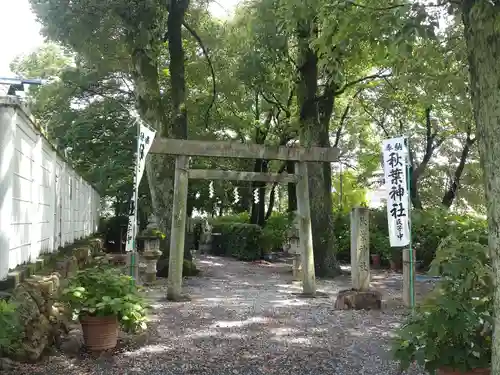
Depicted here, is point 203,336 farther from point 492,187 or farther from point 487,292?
point 492,187

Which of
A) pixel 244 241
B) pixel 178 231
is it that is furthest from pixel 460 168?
pixel 178 231

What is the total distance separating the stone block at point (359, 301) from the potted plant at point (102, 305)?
4.37 meters

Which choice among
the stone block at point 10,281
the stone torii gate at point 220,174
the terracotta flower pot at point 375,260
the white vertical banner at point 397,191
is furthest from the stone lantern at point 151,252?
the terracotta flower pot at point 375,260

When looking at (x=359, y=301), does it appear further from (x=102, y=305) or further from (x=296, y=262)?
(x=296, y=262)

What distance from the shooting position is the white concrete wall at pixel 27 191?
5254 millimetres

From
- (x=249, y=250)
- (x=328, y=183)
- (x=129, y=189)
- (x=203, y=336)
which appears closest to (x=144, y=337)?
(x=203, y=336)

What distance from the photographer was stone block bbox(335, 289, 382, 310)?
947 cm

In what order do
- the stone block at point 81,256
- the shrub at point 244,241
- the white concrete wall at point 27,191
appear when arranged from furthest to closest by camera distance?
the shrub at point 244,241, the stone block at point 81,256, the white concrete wall at point 27,191

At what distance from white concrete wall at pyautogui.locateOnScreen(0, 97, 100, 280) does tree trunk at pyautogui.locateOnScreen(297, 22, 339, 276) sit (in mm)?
6603

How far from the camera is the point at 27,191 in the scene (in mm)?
6387

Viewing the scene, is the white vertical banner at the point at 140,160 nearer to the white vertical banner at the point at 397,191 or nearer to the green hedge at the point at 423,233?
the white vertical banner at the point at 397,191

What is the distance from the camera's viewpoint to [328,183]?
1605 cm

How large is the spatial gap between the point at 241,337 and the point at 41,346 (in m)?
2.75

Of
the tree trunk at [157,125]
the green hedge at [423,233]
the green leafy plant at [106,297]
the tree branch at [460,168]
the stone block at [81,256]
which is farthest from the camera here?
the tree branch at [460,168]
